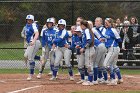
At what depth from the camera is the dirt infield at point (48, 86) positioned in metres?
12.8

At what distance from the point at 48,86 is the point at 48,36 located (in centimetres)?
244

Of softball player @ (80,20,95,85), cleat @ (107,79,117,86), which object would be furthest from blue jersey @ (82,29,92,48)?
cleat @ (107,79,117,86)

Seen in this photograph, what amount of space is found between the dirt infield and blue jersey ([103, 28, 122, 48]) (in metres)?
1.26

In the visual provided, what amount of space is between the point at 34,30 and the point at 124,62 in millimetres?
5882

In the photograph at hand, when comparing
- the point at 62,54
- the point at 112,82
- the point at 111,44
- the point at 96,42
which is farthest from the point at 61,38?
the point at 112,82

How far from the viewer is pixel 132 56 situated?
1947 centimetres

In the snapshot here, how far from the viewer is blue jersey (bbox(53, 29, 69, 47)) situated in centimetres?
1494

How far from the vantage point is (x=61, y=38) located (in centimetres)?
1494

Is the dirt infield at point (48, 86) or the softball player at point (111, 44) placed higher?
the softball player at point (111, 44)

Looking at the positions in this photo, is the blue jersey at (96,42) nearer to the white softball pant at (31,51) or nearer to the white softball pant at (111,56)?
the white softball pant at (111,56)

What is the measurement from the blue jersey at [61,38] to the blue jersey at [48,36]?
329 mm

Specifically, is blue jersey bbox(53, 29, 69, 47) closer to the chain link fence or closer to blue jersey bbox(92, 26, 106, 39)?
blue jersey bbox(92, 26, 106, 39)

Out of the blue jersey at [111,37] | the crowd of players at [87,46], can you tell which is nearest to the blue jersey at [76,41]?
the crowd of players at [87,46]

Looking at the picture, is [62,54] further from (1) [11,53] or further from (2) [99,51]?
(1) [11,53]
